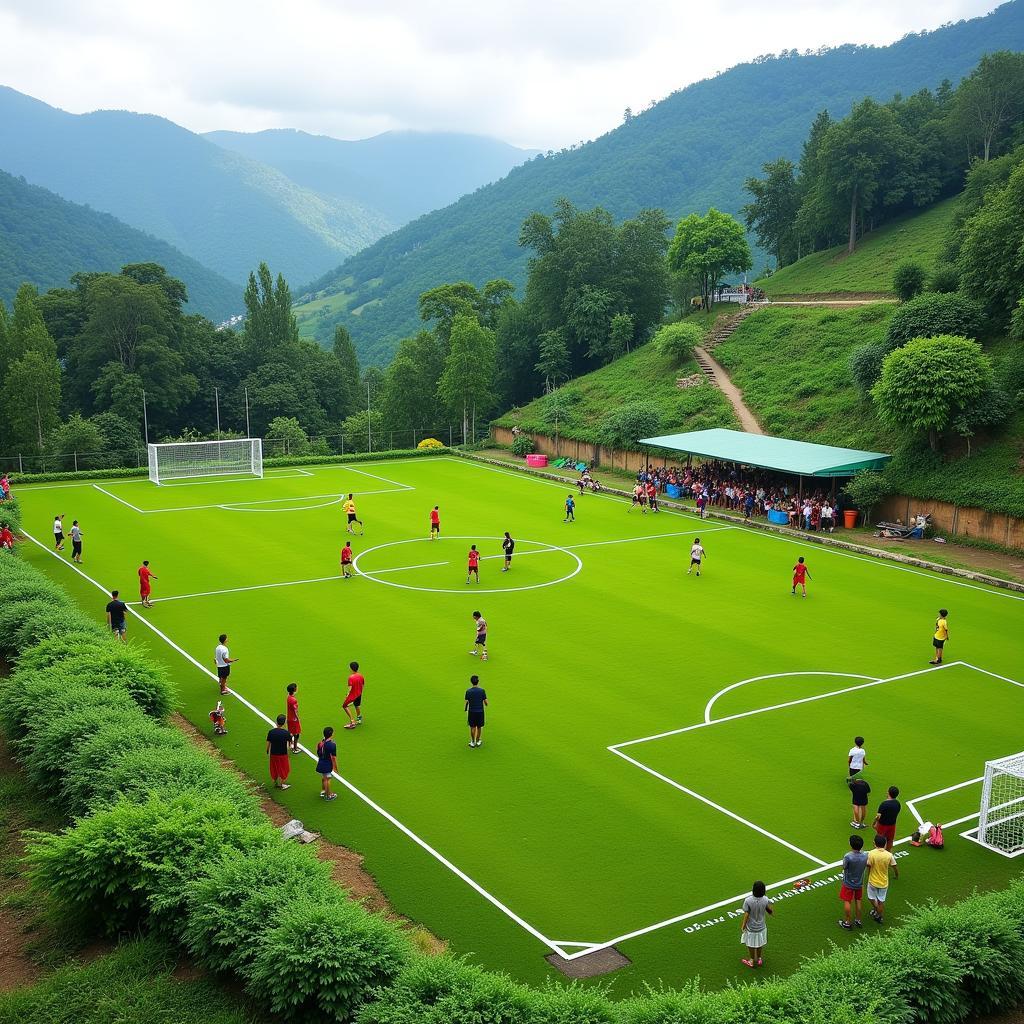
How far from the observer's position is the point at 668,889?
1370 cm

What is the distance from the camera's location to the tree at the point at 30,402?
207 ft

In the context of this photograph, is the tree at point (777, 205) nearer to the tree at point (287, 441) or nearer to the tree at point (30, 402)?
the tree at point (287, 441)

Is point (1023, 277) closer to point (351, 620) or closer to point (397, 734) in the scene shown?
point (351, 620)

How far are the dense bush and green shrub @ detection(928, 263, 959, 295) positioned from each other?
4.02 meters

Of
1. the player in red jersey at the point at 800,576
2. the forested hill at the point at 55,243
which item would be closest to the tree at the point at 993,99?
the player in red jersey at the point at 800,576

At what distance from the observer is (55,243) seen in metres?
138

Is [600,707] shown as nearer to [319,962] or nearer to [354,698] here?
[354,698]

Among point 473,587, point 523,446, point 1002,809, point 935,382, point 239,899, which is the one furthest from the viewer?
point 523,446

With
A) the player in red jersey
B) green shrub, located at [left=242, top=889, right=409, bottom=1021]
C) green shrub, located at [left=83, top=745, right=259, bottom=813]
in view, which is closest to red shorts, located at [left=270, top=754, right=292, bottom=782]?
green shrub, located at [left=83, top=745, right=259, bottom=813]

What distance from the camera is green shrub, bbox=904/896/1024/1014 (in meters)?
10.5

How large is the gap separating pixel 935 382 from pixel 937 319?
6593 millimetres

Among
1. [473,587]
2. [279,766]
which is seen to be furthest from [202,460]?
[279,766]

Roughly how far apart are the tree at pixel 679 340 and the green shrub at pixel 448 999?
5662 cm

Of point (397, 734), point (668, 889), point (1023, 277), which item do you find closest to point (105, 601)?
point (397, 734)
